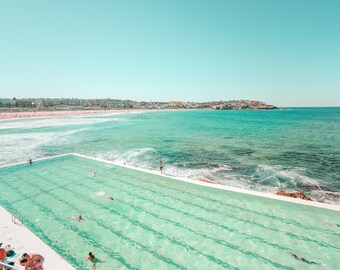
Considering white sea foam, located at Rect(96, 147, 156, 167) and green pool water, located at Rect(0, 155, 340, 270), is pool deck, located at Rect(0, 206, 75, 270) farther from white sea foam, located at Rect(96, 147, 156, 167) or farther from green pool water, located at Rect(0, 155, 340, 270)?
white sea foam, located at Rect(96, 147, 156, 167)

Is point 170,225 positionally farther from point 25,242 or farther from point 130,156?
point 130,156

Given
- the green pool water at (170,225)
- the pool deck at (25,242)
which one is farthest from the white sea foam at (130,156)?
the pool deck at (25,242)

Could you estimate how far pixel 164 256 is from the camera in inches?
376

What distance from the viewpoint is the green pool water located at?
936 centimetres

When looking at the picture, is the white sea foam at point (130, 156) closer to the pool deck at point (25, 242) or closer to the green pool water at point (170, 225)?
the green pool water at point (170, 225)

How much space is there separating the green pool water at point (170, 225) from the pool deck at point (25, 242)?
69cm

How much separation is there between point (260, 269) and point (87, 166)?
59.6 ft

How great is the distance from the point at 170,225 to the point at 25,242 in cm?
663

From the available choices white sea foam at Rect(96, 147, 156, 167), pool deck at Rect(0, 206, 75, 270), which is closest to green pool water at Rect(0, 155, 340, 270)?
pool deck at Rect(0, 206, 75, 270)

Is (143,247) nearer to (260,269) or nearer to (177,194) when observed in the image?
(260,269)

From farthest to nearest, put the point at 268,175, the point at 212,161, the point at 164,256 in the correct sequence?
the point at 212,161, the point at 268,175, the point at 164,256

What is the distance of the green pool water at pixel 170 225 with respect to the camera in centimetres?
936

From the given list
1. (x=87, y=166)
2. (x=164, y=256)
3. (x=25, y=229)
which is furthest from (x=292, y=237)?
(x=87, y=166)

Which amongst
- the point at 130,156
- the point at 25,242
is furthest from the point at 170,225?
the point at 130,156
